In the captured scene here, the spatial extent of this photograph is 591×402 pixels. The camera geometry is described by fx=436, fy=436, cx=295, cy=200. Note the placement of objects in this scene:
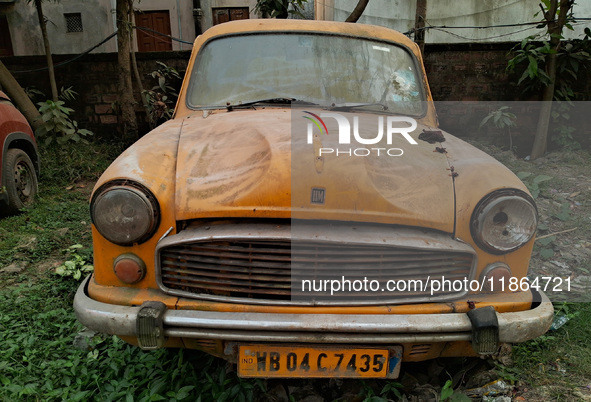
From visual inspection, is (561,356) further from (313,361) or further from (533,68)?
(533,68)

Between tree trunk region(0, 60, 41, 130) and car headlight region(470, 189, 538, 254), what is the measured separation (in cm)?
623

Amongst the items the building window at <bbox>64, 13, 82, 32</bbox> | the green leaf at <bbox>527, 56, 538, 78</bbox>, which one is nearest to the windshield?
the green leaf at <bbox>527, 56, 538, 78</bbox>

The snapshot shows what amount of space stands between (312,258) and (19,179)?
3.94 m

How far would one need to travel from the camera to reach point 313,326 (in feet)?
5.18

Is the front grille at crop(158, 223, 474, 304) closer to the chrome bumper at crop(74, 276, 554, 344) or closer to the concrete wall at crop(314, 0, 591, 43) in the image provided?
the chrome bumper at crop(74, 276, 554, 344)

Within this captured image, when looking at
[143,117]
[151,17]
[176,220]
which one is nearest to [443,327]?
[176,220]

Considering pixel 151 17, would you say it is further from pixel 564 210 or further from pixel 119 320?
pixel 119 320

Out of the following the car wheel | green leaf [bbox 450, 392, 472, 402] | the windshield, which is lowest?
green leaf [bbox 450, 392, 472, 402]

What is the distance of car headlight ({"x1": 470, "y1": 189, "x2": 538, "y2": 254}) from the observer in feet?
5.66

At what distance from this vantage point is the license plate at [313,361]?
5.49ft

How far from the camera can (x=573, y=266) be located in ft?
10.8

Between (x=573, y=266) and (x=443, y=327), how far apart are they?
7.50 ft

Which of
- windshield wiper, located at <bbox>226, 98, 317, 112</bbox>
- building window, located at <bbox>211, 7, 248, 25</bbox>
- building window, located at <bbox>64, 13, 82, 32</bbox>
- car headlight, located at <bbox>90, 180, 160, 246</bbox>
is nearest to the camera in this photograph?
car headlight, located at <bbox>90, 180, 160, 246</bbox>

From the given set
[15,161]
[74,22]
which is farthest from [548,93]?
[74,22]
